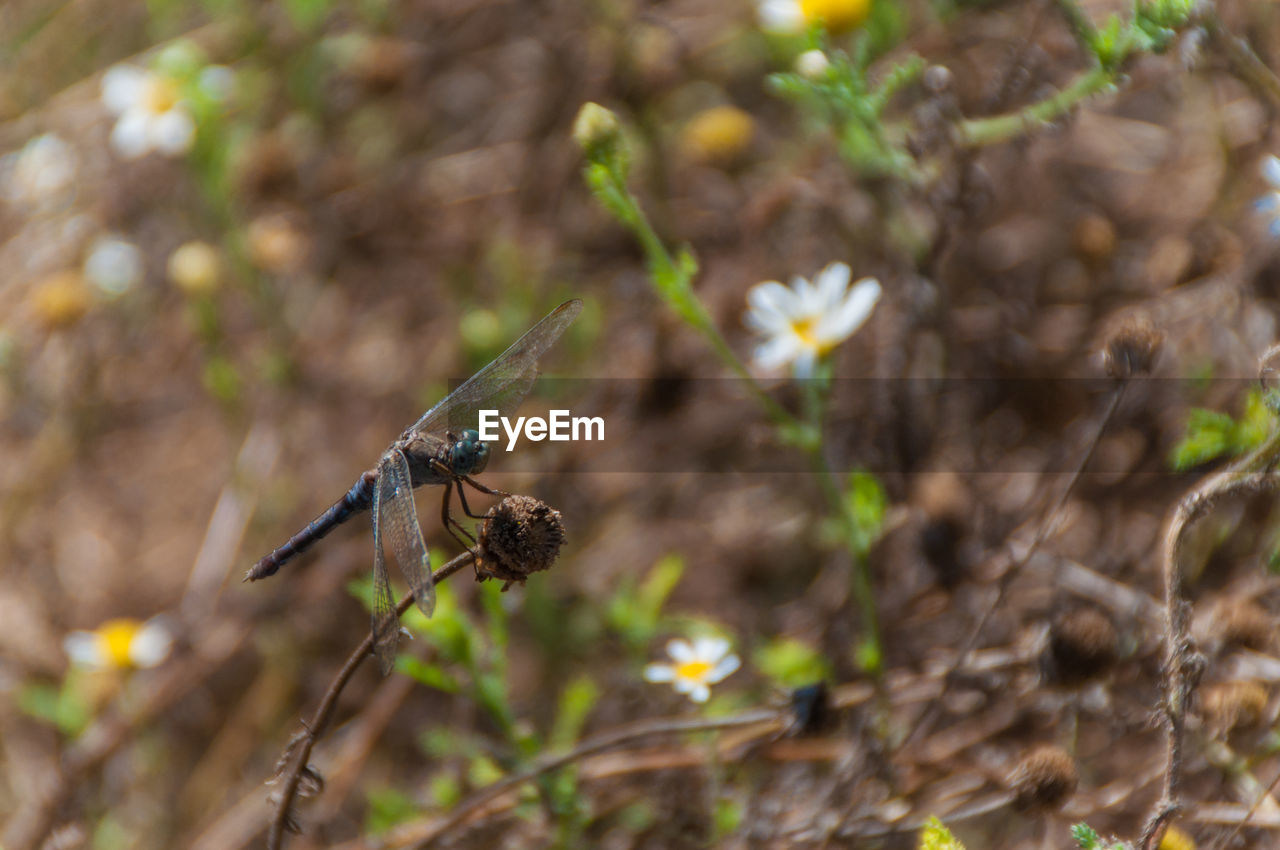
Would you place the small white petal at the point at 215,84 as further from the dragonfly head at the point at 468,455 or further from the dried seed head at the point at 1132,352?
the dried seed head at the point at 1132,352

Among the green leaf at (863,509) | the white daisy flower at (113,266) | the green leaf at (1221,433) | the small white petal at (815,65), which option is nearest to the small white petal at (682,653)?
the green leaf at (863,509)

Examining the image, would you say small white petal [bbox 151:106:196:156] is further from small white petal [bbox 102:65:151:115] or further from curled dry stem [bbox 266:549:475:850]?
curled dry stem [bbox 266:549:475:850]

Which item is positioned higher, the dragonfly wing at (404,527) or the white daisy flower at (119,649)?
the dragonfly wing at (404,527)

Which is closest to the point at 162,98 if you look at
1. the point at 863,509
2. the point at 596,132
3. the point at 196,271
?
the point at 196,271

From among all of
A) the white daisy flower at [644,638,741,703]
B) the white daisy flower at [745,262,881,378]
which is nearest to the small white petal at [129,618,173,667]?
the white daisy flower at [644,638,741,703]

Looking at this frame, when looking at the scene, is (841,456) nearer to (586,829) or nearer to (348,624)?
(586,829)

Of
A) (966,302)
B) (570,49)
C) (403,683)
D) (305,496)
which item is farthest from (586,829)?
(570,49)
